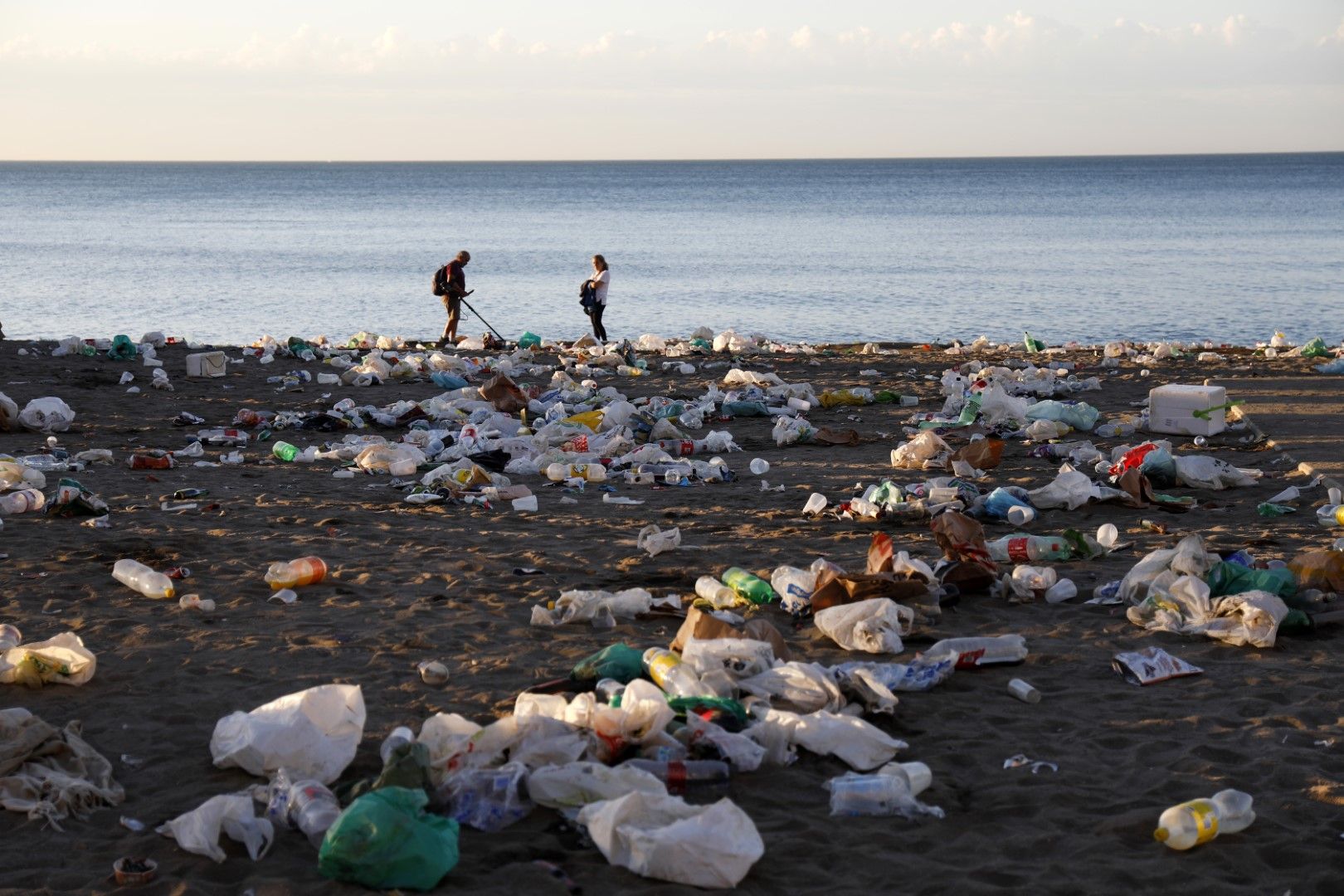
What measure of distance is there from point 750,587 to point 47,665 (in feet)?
9.72

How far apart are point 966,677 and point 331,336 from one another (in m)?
19.6

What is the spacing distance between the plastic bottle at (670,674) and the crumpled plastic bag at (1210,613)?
7.14 ft

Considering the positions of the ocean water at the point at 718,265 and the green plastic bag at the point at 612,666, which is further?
the ocean water at the point at 718,265

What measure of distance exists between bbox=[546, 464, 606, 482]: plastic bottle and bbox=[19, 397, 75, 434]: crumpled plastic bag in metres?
4.40

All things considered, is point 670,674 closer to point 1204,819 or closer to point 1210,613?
point 1204,819

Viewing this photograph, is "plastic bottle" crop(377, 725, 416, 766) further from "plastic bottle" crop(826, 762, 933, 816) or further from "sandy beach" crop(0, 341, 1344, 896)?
"plastic bottle" crop(826, 762, 933, 816)

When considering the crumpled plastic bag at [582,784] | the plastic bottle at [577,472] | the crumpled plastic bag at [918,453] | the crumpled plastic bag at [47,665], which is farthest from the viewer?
the crumpled plastic bag at [918,453]

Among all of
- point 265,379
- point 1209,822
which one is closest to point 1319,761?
point 1209,822

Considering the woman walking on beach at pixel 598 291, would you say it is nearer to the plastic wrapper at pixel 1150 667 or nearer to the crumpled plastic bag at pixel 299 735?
the plastic wrapper at pixel 1150 667

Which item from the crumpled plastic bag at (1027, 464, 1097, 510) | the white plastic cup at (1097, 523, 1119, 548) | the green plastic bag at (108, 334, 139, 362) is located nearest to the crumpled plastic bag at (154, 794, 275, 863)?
the white plastic cup at (1097, 523, 1119, 548)

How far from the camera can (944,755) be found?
13.6ft

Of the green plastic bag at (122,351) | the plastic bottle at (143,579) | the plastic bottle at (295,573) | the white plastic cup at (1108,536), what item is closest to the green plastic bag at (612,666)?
the plastic bottle at (295,573)

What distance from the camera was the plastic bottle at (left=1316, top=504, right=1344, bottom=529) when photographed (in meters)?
6.90

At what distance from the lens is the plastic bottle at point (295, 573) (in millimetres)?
5863
